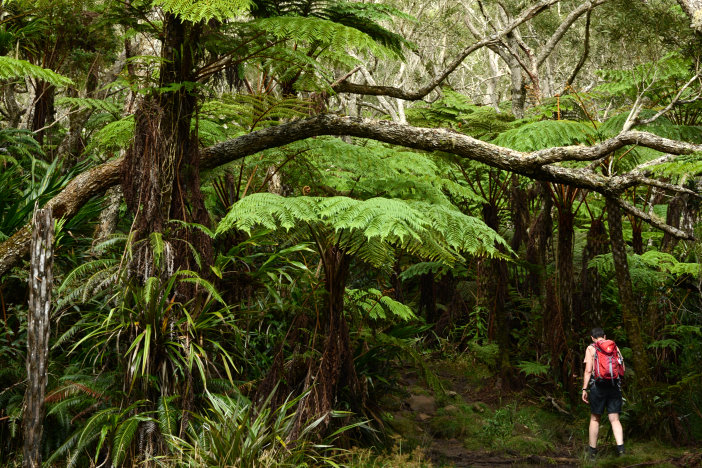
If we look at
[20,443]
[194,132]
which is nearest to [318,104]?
[194,132]

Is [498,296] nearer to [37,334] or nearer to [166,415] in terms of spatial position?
[166,415]

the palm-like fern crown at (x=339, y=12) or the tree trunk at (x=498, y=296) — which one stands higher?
the palm-like fern crown at (x=339, y=12)

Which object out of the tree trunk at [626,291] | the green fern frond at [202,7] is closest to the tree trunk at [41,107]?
the green fern frond at [202,7]

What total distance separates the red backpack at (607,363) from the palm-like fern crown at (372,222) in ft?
7.68

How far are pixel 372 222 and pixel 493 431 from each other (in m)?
3.76

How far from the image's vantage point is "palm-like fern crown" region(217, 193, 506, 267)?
4516 millimetres

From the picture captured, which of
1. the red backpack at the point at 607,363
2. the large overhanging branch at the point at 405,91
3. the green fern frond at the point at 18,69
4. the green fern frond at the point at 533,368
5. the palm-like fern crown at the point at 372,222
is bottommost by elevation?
the green fern frond at the point at 533,368

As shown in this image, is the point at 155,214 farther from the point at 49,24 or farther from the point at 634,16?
the point at 634,16

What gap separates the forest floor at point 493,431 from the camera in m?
6.11

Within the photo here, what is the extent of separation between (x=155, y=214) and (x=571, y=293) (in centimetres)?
550

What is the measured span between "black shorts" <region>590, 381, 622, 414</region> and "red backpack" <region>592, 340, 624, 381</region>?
85 millimetres

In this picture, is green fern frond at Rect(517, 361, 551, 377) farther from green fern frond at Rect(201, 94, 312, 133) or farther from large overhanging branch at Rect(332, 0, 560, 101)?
green fern frond at Rect(201, 94, 312, 133)

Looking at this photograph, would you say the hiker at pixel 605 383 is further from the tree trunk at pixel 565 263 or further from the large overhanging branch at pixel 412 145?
the large overhanging branch at pixel 412 145

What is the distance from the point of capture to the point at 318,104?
6.10 m
